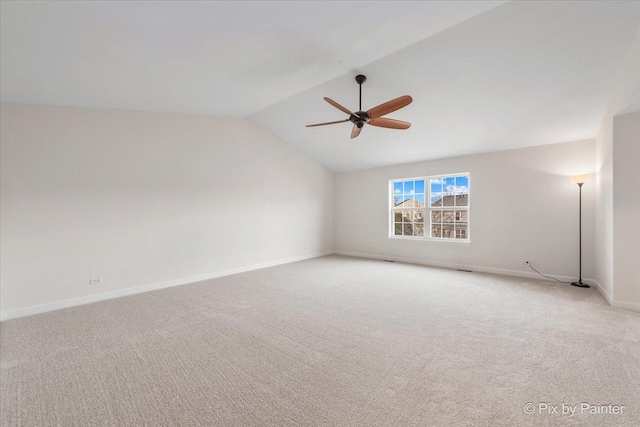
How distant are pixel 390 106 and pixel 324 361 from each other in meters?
2.63

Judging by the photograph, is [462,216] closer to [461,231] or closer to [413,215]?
[461,231]

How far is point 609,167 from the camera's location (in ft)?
11.5

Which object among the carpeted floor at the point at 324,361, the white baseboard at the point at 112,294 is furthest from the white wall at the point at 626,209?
the white baseboard at the point at 112,294

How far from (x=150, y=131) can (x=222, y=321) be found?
3.25 m

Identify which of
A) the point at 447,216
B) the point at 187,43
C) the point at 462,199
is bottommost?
the point at 447,216

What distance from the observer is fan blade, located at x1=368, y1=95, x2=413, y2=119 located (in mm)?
2932

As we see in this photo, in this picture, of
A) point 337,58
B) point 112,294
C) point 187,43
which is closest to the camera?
point 187,43

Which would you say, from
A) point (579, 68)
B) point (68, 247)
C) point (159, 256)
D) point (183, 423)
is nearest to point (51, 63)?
point (68, 247)

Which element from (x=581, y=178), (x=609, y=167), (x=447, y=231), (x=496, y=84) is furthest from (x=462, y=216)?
(x=496, y=84)

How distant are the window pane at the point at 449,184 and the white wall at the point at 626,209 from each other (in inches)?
106

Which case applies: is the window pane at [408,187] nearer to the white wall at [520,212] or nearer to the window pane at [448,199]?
the white wall at [520,212]

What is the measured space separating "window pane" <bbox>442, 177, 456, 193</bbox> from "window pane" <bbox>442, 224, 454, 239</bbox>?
2.48 feet

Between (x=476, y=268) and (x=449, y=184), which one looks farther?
(x=449, y=184)

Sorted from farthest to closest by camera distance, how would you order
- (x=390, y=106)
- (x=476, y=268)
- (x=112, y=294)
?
(x=476, y=268), (x=112, y=294), (x=390, y=106)
